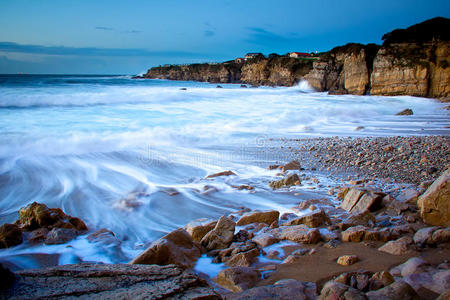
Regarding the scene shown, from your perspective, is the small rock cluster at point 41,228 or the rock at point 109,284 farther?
the small rock cluster at point 41,228

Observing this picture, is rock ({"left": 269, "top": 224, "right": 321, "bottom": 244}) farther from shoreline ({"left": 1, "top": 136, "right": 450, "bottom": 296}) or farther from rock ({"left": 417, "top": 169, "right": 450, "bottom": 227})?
rock ({"left": 417, "top": 169, "right": 450, "bottom": 227})

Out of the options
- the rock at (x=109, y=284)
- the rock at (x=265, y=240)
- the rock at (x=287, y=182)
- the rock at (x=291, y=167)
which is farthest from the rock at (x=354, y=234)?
the rock at (x=291, y=167)

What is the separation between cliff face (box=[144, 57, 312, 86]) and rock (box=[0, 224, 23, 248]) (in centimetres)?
4516

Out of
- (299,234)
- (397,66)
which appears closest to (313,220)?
(299,234)

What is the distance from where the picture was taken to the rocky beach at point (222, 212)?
6.12ft

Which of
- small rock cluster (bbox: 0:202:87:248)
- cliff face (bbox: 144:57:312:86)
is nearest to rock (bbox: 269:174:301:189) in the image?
small rock cluster (bbox: 0:202:87:248)

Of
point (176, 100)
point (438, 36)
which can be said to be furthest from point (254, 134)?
point (438, 36)

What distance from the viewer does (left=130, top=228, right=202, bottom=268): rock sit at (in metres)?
2.45

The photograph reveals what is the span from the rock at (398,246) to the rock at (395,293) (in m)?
0.75

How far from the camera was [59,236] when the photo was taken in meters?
3.35

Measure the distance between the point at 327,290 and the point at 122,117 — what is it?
14154 mm

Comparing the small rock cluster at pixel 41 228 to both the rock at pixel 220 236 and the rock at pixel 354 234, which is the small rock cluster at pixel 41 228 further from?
the rock at pixel 354 234

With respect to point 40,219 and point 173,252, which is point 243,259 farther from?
point 40,219

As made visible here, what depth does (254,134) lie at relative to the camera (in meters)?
10.6
